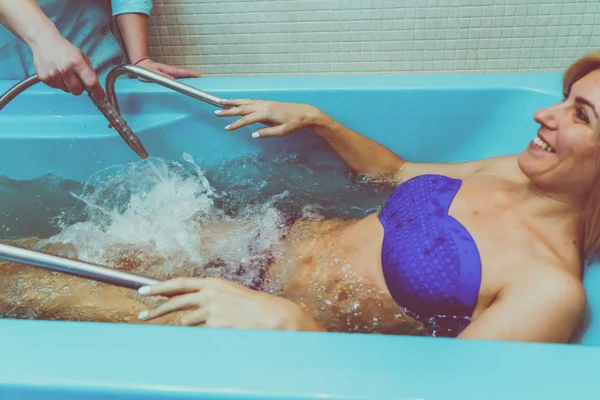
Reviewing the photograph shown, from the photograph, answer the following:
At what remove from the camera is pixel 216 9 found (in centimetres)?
156

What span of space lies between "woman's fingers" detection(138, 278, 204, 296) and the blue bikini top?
372 millimetres

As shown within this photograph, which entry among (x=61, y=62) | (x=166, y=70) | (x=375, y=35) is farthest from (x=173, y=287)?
(x=375, y=35)

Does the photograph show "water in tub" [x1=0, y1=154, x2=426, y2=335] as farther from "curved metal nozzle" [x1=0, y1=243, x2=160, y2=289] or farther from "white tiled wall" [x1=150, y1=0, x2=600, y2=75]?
"white tiled wall" [x1=150, y1=0, x2=600, y2=75]

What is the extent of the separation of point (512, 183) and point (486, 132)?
1.16ft

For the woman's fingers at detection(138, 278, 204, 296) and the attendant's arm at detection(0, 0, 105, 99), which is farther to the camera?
the attendant's arm at detection(0, 0, 105, 99)

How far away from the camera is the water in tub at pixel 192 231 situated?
961 millimetres

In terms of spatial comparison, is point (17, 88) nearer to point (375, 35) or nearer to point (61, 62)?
point (61, 62)

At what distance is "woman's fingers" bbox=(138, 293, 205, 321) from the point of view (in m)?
0.65

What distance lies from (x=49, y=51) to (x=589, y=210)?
0.99 metres

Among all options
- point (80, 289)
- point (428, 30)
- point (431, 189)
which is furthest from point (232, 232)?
point (428, 30)

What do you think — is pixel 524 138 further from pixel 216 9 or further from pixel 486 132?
pixel 216 9

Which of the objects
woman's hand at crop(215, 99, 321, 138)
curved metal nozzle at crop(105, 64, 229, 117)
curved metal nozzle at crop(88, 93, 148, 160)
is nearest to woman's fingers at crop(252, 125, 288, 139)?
woman's hand at crop(215, 99, 321, 138)

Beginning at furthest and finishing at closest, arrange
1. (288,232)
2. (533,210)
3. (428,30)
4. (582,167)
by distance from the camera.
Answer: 1. (428,30)
2. (288,232)
3. (533,210)
4. (582,167)

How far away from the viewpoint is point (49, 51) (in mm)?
1006
